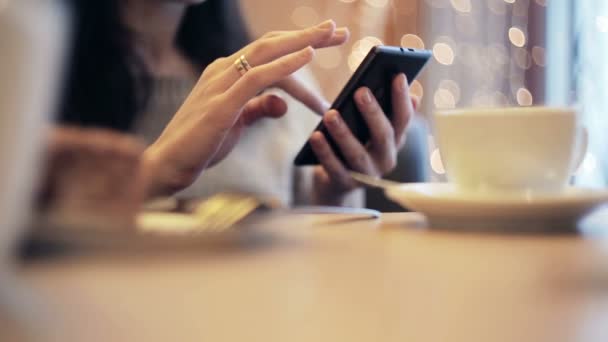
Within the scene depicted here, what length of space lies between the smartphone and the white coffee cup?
7.3 inches

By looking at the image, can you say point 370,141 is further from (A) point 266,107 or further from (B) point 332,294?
(B) point 332,294

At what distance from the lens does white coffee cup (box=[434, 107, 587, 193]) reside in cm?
42

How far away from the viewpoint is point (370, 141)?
0.79 m

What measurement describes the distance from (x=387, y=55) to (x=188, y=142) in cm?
25

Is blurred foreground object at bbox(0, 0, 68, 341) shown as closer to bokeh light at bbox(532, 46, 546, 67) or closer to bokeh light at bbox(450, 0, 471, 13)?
bokeh light at bbox(532, 46, 546, 67)

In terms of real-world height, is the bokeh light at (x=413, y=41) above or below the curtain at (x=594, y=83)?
above

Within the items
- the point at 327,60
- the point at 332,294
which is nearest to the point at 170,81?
the point at 327,60

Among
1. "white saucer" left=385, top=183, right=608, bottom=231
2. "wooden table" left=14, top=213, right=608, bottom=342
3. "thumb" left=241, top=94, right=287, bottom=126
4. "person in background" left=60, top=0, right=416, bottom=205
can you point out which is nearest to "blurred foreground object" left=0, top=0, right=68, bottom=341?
"wooden table" left=14, top=213, right=608, bottom=342

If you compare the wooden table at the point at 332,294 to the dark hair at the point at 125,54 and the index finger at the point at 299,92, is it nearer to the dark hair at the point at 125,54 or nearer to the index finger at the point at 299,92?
the index finger at the point at 299,92

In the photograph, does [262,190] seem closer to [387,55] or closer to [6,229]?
[387,55]

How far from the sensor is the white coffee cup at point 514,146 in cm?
42

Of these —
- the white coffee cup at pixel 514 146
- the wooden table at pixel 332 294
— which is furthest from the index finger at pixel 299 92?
the wooden table at pixel 332 294

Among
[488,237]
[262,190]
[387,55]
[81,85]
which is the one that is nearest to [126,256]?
[488,237]

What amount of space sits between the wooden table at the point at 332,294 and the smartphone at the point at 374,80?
32 cm
